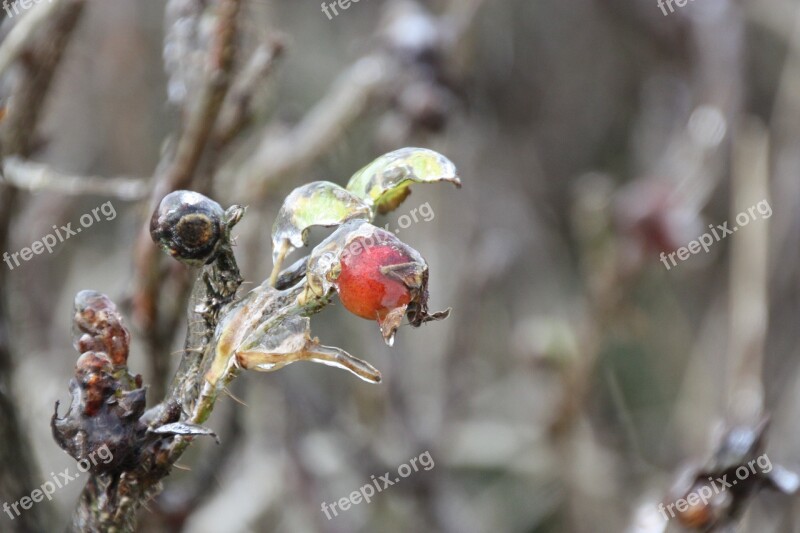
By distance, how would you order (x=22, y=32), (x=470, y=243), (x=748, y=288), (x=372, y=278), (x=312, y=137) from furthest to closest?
(x=470, y=243) → (x=748, y=288) → (x=312, y=137) → (x=22, y=32) → (x=372, y=278)

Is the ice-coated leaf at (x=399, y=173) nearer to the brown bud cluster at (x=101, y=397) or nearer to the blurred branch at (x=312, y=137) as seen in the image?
the brown bud cluster at (x=101, y=397)

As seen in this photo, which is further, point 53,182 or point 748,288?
point 748,288

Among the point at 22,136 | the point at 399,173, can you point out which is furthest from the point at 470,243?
the point at 399,173

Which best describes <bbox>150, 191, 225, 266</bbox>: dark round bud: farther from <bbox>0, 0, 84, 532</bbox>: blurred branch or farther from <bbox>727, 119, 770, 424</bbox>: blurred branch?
<bbox>727, 119, 770, 424</bbox>: blurred branch

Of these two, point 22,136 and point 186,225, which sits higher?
point 22,136

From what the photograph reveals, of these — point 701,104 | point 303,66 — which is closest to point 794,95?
point 701,104

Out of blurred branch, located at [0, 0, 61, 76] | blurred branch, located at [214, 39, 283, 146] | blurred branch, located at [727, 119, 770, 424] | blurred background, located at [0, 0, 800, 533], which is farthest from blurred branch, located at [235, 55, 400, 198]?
blurred branch, located at [727, 119, 770, 424]

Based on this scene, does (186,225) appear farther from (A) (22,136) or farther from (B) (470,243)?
(B) (470,243)
